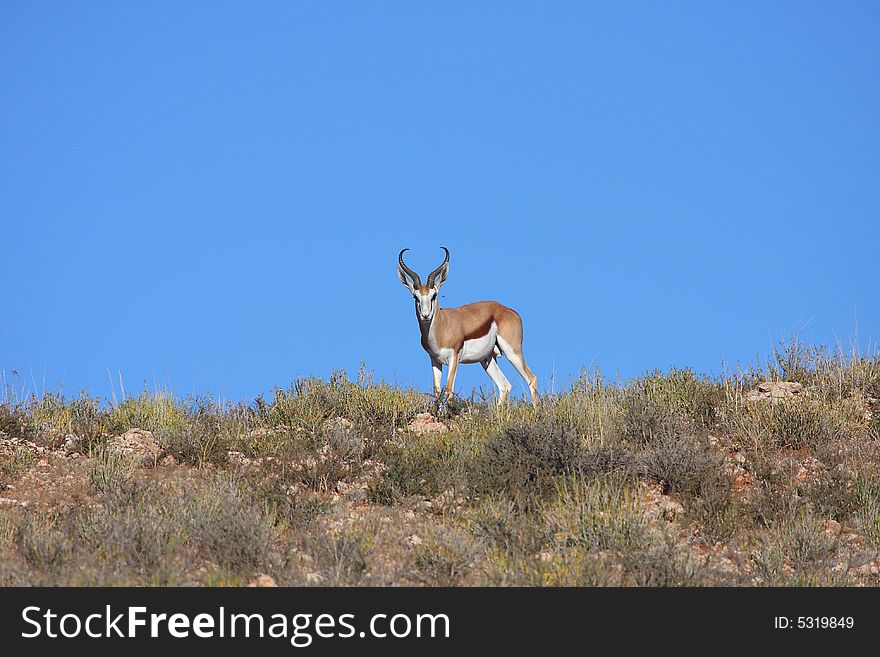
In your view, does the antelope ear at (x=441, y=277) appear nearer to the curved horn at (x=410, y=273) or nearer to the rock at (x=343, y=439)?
the curved horn at (x=410, y=273)

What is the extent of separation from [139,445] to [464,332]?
22.7 feet

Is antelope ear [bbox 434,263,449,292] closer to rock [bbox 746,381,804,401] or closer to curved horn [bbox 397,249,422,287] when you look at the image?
curved horn [bbox 397,249,422,287]

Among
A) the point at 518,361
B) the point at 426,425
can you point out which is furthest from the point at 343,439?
the point at 518,361

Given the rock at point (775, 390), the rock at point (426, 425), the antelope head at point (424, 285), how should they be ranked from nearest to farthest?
1. the rock at point (426, 425)
2. the rock at point (775, 390)
3. the antelope head at point (424, 285)

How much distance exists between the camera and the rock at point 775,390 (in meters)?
13.0

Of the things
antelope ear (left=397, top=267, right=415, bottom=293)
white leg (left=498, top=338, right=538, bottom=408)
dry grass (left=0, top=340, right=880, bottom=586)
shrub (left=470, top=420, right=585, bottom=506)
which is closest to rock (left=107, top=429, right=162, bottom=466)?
dry grass (left=0, top=340, right=880, bottom=586)

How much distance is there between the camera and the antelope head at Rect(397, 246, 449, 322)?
647 inches

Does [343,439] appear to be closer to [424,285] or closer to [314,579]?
[314,579]

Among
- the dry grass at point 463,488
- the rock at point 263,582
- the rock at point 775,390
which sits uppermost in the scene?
the rock at point 775,390

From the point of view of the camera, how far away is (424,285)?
16609 mm

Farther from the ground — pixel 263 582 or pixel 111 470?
pixel 111 470

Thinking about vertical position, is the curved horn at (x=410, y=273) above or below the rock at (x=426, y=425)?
above

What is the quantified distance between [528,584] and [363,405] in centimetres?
657

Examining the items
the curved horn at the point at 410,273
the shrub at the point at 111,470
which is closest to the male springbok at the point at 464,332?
the curved horn at the point at 410,273
